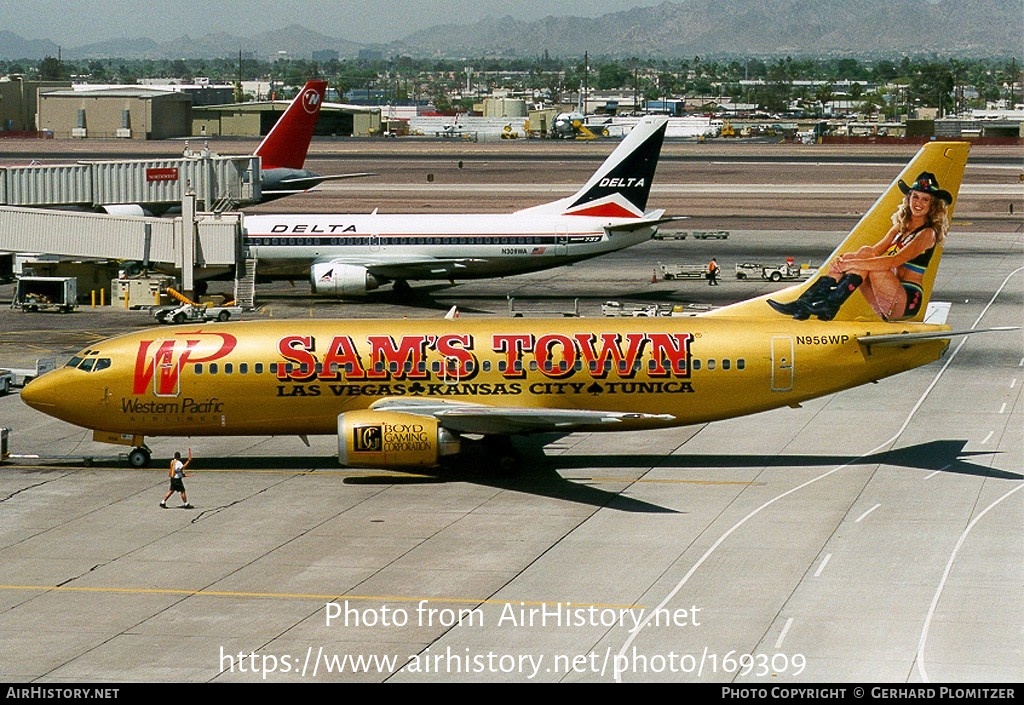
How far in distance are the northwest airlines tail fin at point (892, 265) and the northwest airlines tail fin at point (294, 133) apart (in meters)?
62.3

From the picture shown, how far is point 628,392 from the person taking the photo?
45.9 metres

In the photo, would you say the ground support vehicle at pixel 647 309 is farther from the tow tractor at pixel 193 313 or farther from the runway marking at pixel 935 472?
the runway marking at pixel 935 472

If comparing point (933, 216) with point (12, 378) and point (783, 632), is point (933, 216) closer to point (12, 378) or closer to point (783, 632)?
point (783, 632)

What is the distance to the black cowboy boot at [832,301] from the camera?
4656 centimetres

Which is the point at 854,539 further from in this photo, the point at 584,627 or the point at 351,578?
the point at 351,578

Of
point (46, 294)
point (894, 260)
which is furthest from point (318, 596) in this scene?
point (46, 294)

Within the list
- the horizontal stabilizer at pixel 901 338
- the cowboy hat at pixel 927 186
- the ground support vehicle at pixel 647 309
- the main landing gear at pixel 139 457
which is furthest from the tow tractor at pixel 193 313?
the cowboy hat at pixel 927 186

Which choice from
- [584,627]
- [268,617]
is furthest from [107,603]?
[584,627]

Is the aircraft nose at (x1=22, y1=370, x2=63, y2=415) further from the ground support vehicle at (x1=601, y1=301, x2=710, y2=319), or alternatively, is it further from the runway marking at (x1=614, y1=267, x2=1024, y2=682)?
the ground support vehicle at (x1=601, y1=301, x2=710, y2=319)

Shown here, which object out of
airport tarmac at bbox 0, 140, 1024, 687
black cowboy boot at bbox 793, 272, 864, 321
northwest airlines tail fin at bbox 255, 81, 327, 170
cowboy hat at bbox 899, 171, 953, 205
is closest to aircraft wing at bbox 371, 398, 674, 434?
airport tarmac at bbox 0, 140, 1024, 687

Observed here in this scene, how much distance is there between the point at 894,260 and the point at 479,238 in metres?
39.2

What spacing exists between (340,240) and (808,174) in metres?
97.1

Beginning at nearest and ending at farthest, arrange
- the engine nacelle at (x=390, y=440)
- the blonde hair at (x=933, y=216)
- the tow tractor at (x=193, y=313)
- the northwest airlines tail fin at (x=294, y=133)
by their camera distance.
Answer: the engine nacelle at (x=390, y=440) → the blonde hair at (x=933, y=216) → the tow tractor at (x=193, y=313) → the northwest airlines tail fin at (x=294, y=133)

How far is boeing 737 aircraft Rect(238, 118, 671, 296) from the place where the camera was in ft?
272
